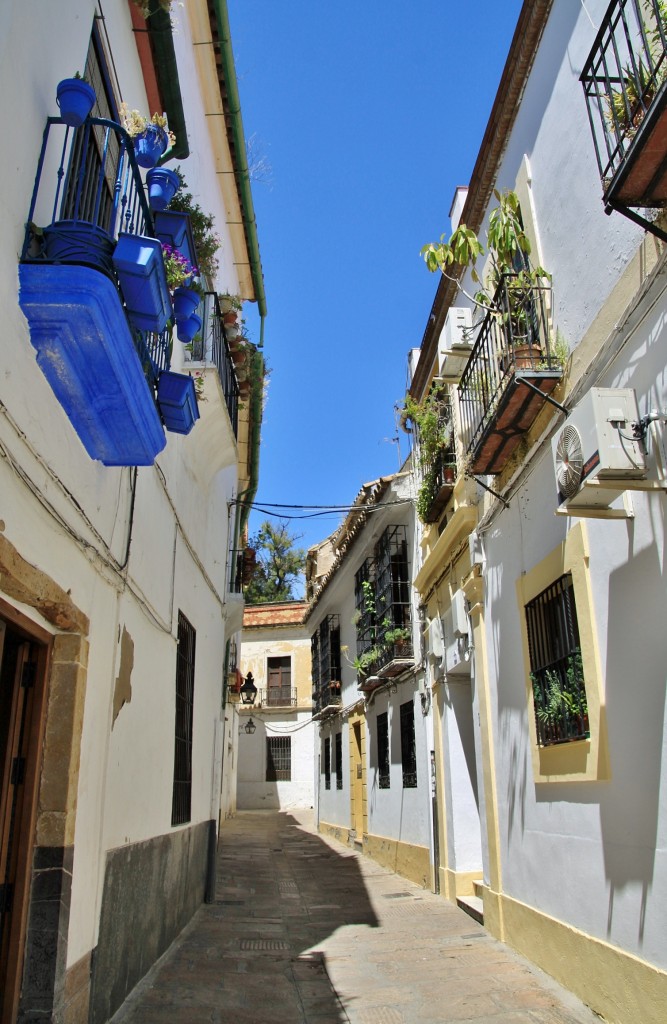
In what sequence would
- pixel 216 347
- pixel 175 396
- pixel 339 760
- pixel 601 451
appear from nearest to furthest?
pixel 601 451 → pixel 175 396 → pixel 216 347 → pixel 339 760

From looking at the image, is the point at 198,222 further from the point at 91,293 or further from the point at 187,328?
the point at 91,293

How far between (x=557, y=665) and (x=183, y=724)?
3829 millimetres

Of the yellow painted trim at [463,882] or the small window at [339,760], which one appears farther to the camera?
the small window at [339,760]

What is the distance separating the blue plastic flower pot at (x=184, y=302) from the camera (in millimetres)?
4742

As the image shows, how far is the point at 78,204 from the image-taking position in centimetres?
341

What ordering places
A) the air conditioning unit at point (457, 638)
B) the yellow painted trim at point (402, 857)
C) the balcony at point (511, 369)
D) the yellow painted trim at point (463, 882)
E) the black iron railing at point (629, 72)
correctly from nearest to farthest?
1. the black iron railing at point (629, 72)
2. the balcony at point (511, 369)
3. the air conditioning unit at point (457, 638)
4. the yellow painted trim at point (463, 882)
5. the yellow painted trim at point (402, 857)

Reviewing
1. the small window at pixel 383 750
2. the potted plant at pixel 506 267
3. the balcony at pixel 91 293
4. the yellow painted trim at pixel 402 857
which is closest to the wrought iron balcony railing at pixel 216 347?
the potted plant at pixel 506 267

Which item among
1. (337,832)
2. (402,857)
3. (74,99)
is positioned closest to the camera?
(74,99)

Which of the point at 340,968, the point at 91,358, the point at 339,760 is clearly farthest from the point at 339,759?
the point at 91,358

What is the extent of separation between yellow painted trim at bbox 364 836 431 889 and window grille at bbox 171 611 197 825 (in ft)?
12.2

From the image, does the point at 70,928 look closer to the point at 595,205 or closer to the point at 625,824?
the point at 625,824

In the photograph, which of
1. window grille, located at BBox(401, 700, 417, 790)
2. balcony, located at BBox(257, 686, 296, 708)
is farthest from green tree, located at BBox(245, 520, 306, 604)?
window grille, located at BBox(401, 700, 417, 790)

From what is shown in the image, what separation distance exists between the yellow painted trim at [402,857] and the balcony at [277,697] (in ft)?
49.0

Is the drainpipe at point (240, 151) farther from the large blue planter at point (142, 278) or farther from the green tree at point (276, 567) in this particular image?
the green tree at point (276, 567)
